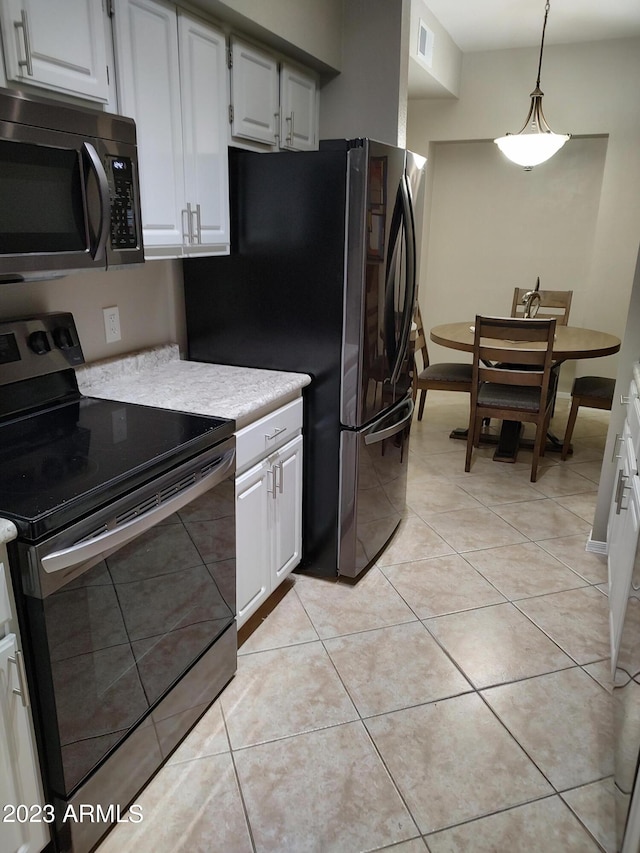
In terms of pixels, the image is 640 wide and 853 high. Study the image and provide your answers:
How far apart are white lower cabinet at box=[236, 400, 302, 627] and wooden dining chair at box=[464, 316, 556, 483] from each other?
1721 mm

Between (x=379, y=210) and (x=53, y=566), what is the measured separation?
5.38 ft

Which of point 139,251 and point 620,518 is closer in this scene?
point 139,251

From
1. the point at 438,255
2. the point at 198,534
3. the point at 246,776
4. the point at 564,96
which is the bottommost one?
the point at 246,776

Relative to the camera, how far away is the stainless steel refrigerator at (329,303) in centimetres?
219

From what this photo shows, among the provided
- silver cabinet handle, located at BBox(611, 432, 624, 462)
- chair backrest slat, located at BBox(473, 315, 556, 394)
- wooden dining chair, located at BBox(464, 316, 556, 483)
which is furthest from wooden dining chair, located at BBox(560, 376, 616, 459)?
silver cabinet handle, located at BBox(611, 432, 624, 462)

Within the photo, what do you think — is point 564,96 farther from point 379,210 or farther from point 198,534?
point 198,534

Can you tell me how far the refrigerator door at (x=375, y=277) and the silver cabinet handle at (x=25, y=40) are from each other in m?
1.05

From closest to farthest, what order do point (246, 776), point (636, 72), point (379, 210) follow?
point (246, 776)
point (379, 210)
point (636, 72)

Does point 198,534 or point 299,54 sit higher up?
point 299,54

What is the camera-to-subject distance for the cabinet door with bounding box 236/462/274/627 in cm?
202

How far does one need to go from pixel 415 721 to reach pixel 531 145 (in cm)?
337

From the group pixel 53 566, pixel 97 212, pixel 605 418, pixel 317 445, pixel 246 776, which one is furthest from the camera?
pixel 605 418

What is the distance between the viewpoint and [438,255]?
570cm

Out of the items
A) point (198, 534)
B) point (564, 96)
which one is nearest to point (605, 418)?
point (564, 96)
